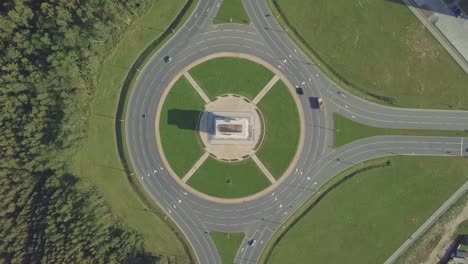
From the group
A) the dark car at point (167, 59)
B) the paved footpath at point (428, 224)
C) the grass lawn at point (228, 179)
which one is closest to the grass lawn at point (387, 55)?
the paved footpath at point (428, 224)

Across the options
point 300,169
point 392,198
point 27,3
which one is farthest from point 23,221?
point 392,198

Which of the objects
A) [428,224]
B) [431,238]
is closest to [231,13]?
[428,224]

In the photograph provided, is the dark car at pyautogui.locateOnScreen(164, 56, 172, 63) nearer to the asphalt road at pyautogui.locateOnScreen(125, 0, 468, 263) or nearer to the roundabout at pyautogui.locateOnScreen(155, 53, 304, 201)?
the asphalt road at pyautogui.locateOnScreen(125, 0, 468, 263)

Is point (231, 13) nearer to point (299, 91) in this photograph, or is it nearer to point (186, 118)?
point (299, 91)

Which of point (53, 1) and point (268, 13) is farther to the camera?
point (268, 13)

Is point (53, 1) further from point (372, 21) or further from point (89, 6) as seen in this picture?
point (372, 21)

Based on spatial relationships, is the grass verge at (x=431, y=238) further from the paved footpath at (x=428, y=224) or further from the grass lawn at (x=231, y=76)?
the grass lawn at (x=231, y=76)
